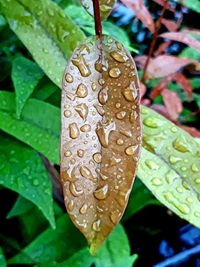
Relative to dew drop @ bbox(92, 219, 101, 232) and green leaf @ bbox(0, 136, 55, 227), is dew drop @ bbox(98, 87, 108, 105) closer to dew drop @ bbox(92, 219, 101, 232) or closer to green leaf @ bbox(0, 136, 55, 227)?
dew drop @ bbox(92, 219, 101, 232)

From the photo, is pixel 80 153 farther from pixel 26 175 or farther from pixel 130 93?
pixel 26 175

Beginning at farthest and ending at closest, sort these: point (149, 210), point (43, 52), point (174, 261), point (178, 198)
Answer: point (149, 210) < point (174, 261) < point (43, 52) < point (178, 198)

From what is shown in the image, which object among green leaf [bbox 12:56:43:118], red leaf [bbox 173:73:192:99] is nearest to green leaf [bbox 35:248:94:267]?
green leaf [bbox 12:56:43:118]

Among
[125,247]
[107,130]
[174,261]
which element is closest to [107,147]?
[107,130]

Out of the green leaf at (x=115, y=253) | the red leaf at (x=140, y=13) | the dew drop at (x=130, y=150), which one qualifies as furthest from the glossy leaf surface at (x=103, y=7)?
the green leaf at (x=115, y=253)

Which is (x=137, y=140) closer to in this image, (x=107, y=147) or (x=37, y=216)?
(x=107, y=147)

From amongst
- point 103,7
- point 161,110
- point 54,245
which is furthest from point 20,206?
point 103,7
